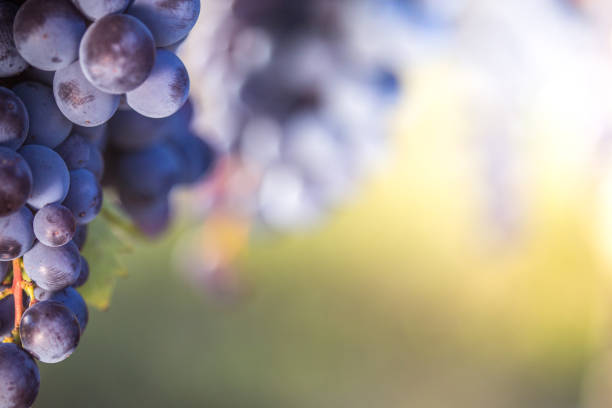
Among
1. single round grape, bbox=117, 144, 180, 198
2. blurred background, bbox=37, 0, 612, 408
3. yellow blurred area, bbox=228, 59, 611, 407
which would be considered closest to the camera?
single round grape, bbox=117, 144, 180, 198

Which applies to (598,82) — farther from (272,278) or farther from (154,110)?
(272,278)

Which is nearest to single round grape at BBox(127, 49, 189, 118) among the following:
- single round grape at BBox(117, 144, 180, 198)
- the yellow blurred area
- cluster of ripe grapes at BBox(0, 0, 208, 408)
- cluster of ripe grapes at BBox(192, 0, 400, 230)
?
cluster of ripe grapes at BBox(0, 0, 208, 408)

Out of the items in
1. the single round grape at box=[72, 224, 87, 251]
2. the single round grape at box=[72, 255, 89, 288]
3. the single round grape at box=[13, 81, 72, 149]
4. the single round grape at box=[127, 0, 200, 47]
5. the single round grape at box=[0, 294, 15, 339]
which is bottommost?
the single round grape at box=[0, 294, 15, 339]

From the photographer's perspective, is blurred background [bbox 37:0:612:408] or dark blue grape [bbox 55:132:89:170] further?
blurred background [bbox 37:0:612:408]

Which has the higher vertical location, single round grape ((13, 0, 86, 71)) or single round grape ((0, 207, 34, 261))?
single round grape ((13, 0, 86, 71))

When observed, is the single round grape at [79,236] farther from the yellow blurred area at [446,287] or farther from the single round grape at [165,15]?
the yellow blurred area at [446,287]

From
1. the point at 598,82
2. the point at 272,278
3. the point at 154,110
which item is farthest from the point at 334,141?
Answer: the point at 272,278

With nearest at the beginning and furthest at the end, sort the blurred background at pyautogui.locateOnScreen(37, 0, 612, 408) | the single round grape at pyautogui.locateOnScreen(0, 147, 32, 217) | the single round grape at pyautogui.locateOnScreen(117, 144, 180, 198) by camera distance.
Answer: the single round grape at pyautogui.locateOnScreen(0, 147, 32, 217)
the single round grape at pyautogui.locateOnScreen(117, 144, 180, 198)
the blurred background at pyautogui.locateOnScreen(37, 0, 612, 408)

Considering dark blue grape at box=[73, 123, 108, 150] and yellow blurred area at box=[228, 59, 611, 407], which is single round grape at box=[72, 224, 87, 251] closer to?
dark blue grape at box=[73, 123, 108, 150]
